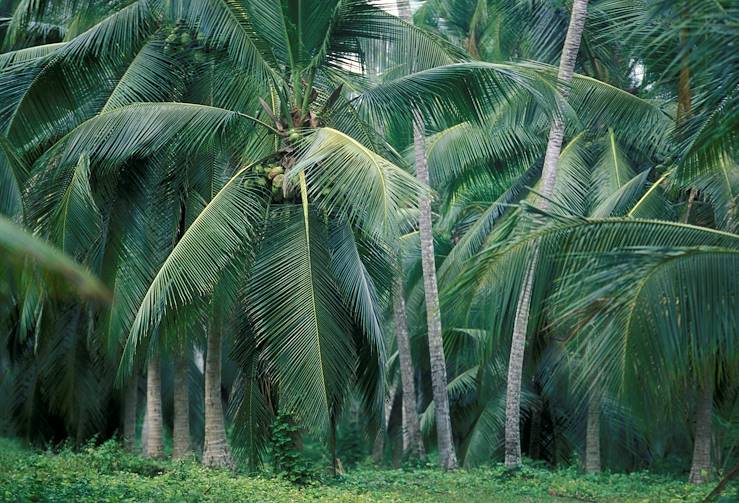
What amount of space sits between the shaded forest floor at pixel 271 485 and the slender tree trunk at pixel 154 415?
4.75ft

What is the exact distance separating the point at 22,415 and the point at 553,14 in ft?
36.5

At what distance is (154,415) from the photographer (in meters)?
14.7

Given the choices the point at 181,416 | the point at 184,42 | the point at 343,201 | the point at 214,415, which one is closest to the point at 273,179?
the point at 343,201

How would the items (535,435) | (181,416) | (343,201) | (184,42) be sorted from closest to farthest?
(343,201) → (184,42) → (181,416) → (535,435)

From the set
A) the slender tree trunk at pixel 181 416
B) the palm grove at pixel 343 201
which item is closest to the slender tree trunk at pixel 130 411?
the palm grove at pixel 343 201

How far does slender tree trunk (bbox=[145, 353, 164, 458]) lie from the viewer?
46.4 feet

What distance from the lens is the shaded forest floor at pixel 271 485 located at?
8.67 metres

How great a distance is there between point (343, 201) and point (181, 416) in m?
5.67

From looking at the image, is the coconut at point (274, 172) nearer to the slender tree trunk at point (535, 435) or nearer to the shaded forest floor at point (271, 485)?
the shaded forest floor at point (271, 485)

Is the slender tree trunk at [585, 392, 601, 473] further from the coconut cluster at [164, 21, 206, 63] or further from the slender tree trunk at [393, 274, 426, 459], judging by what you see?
the coconut cluster at [164, 21, 206, 63]

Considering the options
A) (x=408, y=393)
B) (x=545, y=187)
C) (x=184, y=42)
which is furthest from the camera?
(x=408, y=393)

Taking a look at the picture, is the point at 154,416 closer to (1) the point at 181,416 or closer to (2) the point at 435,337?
A: (1) the point at 181,416

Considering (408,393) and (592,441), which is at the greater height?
(408,393)

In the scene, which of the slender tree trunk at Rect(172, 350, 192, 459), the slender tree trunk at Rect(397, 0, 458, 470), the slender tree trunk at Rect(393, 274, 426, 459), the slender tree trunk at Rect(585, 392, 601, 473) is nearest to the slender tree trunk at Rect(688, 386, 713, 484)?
the slender tree trunk at Rect(585, 392, 601, 473)
